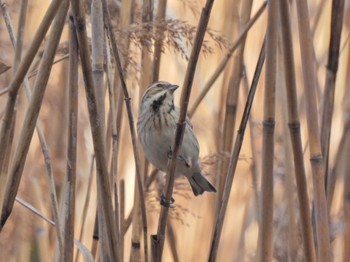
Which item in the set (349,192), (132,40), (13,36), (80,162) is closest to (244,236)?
(349,192)

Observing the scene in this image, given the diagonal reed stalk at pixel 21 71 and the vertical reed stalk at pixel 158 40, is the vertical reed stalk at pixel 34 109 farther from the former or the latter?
the vertical reed stalk at pixel 158 40

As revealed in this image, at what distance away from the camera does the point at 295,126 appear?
4.23 feet

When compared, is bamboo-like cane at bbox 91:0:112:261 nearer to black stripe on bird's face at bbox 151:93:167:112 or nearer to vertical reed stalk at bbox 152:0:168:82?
vertical reed stalk at bbox 152:0:168:82

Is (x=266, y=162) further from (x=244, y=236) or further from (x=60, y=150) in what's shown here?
(x=60, y=150)

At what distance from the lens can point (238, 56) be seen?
174 cm

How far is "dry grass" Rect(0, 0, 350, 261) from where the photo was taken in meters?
1.24

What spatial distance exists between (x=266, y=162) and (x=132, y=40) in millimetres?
406

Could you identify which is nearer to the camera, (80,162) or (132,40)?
(132,40)

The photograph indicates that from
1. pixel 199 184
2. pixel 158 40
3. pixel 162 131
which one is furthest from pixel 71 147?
pixel 199 184

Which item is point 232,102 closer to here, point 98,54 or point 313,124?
point 313,124

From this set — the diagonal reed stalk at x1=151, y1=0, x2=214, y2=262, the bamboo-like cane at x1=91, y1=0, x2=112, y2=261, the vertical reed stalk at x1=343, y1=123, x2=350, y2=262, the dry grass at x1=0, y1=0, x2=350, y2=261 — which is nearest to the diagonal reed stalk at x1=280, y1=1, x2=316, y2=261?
the dry grass at x1=0, y1=0, x2=350, y2=261

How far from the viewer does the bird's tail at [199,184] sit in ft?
6.29

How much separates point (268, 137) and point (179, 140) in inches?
10.2

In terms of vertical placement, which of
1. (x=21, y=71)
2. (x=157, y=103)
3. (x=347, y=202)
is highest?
(x=157, y=103)
